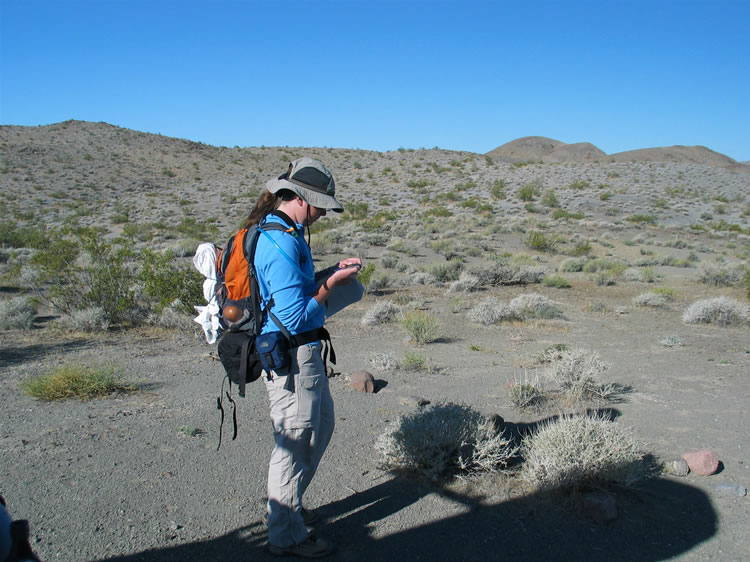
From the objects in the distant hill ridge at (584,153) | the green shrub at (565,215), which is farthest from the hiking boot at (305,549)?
the distant hill ridge at (584,153)

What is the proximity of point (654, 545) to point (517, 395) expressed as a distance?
2.59 metres

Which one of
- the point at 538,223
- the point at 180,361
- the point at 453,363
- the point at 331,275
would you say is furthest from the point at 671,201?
the point at 331,275

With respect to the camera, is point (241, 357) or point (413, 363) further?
point (413, 363)

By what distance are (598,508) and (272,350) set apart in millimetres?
2338

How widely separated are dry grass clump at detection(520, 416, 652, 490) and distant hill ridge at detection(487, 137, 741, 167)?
107742mm

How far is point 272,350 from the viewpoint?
2.58 m

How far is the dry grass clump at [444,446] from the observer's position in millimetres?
4027

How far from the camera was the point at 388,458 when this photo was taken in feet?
13.8

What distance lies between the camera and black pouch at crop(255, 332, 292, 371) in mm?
2578

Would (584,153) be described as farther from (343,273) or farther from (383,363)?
(343,273)

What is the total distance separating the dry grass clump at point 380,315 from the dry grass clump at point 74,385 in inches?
194

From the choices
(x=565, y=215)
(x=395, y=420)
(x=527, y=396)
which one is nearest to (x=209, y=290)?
(x=395, y=420)

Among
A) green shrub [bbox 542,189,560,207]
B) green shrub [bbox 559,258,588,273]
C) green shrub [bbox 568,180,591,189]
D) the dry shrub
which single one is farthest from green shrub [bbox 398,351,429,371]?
green shrub [bbox 568,180,591,189]

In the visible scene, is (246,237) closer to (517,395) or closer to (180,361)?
(517,395)
